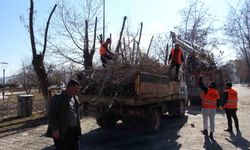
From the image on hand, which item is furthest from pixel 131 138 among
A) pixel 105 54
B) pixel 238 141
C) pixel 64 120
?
pixel 64 120

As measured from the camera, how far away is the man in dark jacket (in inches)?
217

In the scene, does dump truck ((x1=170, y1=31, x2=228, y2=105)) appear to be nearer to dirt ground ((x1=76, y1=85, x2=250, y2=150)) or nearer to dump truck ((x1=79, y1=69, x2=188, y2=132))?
dirt ground ((x1=76, y1=85, x2=250, y2=150))

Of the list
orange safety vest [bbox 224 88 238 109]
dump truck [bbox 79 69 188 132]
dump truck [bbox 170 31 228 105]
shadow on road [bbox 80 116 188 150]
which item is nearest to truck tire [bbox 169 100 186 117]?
shadow on road [bbox 80 116 188 150]

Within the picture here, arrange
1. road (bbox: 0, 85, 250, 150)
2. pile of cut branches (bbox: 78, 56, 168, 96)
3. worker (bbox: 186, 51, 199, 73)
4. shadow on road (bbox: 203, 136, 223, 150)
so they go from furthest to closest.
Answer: worker (bbox: 186, 51, 199, 73) < pile of cut branches (bbox: 78, 56, 168, 96) < road (bbox: 0, 85, 250, 150) < shadow on road (bbox: 203, 136, 223, 150)

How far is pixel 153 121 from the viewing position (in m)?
10.7

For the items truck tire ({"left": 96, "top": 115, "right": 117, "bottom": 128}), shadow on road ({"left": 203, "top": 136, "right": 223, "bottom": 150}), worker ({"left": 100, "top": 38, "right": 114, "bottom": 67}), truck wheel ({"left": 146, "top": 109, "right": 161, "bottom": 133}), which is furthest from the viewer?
worker ({"left": 100, "top": 38, "right": 114, "bottom": 67})

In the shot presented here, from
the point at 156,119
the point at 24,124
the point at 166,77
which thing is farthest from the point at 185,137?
the point at 24,124

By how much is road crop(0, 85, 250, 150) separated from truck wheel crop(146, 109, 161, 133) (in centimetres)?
21

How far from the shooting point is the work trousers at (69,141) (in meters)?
5.67

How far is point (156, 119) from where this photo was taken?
10.9m

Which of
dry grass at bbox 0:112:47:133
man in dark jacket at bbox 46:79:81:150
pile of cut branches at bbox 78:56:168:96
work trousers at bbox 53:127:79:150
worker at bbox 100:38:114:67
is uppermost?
worker at bbox 100:38:114:67

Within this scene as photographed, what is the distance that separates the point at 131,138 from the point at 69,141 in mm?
4334

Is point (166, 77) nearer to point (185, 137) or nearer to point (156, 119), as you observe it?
point (156, 119)

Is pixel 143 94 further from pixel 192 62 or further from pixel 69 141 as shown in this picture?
pixel 192 62
